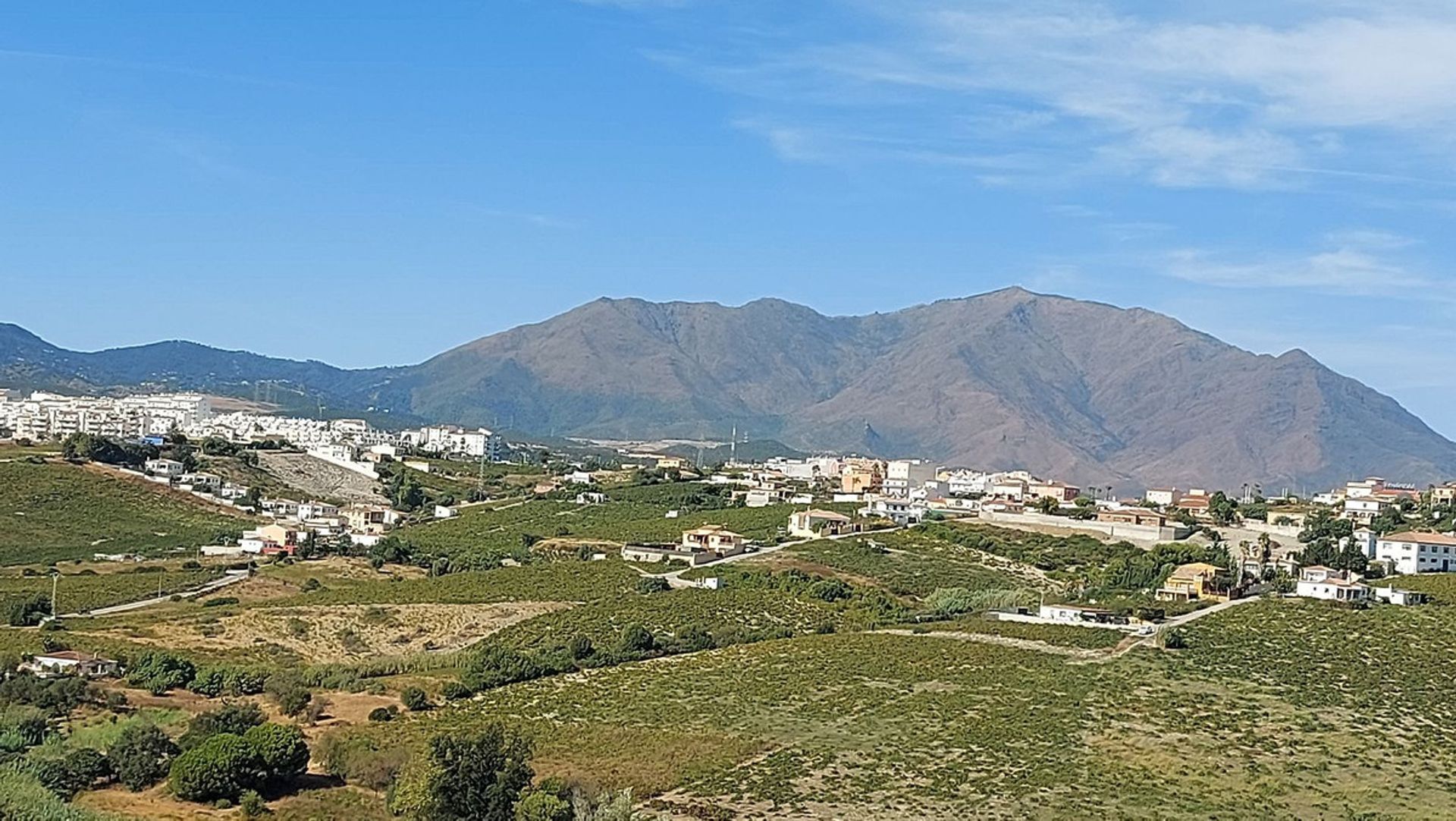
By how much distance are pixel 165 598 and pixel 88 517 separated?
25.8 meters

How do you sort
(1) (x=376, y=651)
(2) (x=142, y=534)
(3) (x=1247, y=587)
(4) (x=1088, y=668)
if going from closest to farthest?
(4) (x=1088, y=668), (1) (x=376, y=651), (3) (x=1247, y=587), (2) (x=142, y=534)

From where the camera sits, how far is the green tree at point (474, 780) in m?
26.9

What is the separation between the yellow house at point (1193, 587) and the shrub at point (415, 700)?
25906 mm

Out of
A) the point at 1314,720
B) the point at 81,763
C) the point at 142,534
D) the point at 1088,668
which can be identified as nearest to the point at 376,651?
the point at 81,763

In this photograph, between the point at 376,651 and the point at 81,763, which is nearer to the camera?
the point at 81,763

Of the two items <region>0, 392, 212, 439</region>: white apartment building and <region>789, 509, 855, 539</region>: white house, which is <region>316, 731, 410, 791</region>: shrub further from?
<region>0, 392, 212, 439</region>: white apartment building

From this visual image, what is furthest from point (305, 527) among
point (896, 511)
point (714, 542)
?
point (896, 511)

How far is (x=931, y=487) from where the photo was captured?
115500 millimetres

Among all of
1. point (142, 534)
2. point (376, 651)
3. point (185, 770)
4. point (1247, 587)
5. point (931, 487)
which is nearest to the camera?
point (185, 770)

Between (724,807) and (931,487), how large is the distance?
89.0 metres

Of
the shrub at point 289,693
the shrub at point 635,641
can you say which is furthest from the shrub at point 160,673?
the shrub at point 635,641

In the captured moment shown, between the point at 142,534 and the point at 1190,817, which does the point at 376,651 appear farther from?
the point at 142,534

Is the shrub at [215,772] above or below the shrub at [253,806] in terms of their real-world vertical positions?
above

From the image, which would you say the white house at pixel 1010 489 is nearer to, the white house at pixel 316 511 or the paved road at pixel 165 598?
the white house at pixel 316 511
